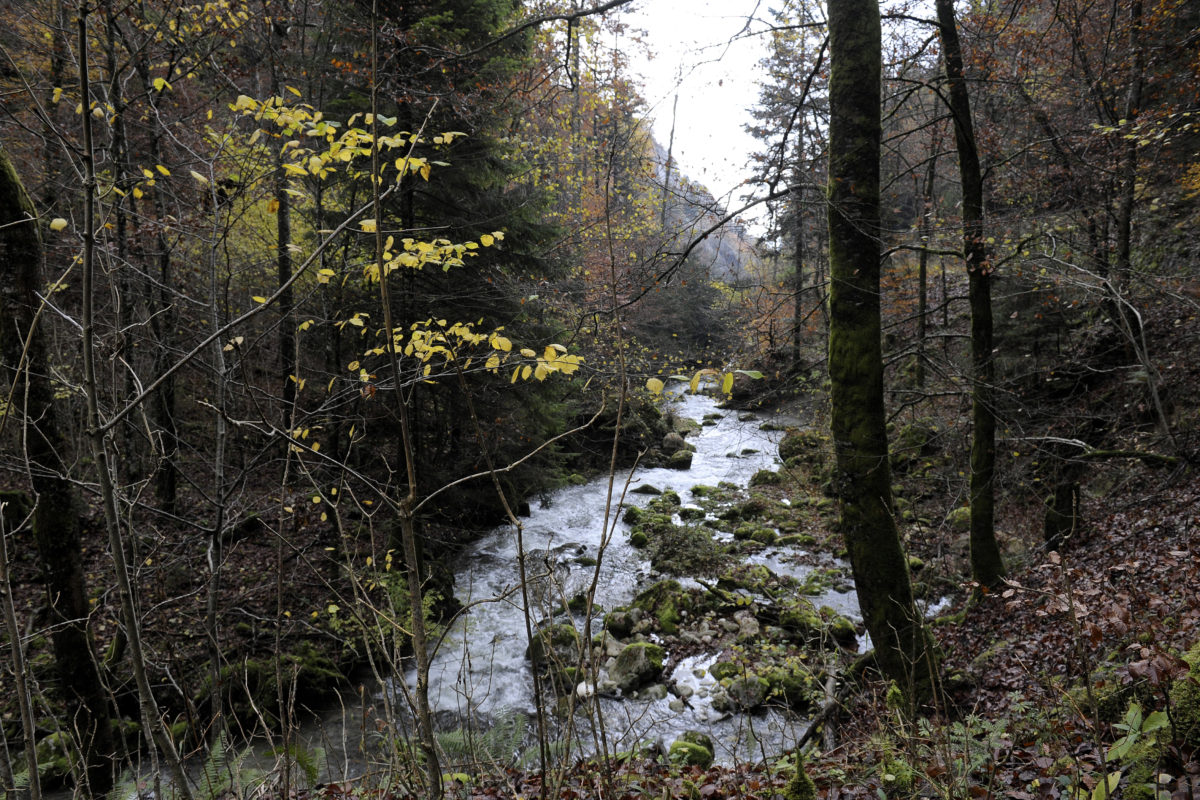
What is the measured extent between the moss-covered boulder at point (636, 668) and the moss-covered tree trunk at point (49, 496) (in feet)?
15.6

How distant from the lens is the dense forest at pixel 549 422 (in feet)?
8.74

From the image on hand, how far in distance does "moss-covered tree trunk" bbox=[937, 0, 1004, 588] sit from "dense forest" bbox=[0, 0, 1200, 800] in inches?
1.9

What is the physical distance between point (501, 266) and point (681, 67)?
17.5ft

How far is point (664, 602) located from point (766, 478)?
646 cm

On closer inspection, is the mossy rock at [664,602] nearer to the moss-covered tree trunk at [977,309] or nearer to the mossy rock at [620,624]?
the mossy rock at [620,624]

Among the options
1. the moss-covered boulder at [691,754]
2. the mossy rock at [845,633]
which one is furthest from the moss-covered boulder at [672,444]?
the moss-covered boulder at [691,754]

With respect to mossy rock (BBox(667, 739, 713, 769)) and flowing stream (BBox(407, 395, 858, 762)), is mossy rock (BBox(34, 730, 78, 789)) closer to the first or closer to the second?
→ flowing stream (BBox(407, 395, 858, 762))

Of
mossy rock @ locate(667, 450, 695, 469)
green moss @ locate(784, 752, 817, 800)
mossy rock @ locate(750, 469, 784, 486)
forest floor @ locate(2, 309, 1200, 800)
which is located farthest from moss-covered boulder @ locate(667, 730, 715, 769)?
mossy rock @ locate(667, 450, 695, 469)

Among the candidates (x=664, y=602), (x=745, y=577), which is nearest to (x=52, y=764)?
(x=664, y=602)

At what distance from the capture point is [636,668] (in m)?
6.96

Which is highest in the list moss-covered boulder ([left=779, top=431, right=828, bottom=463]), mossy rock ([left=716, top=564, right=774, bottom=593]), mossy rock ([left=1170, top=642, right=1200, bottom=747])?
mossy rock ([left=1170, top=642, right=1200, bottom=747])

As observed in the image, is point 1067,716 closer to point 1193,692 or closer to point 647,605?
point 1193,692

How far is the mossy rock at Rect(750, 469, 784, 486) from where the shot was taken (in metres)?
14.0

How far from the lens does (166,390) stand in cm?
697
